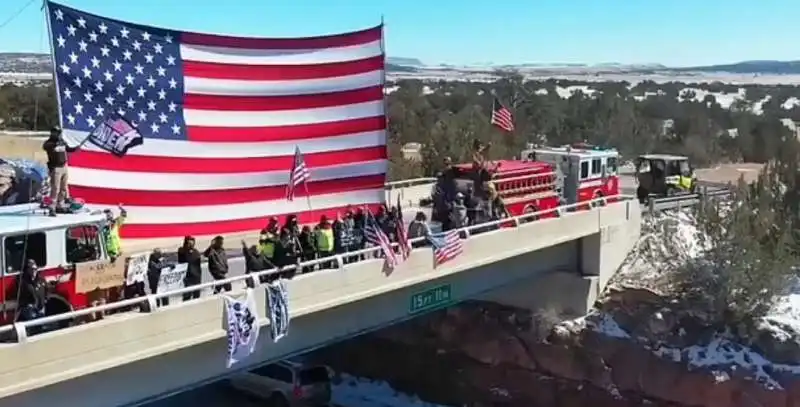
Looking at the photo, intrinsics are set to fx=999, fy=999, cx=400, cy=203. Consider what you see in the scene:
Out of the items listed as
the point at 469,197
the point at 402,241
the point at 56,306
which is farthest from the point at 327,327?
the point at 469,197

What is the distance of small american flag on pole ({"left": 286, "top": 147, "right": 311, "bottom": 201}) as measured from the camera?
63.7ft

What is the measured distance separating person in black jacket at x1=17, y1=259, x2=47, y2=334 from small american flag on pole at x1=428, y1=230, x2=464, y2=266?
994 centimetres

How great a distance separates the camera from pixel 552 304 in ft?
98.1

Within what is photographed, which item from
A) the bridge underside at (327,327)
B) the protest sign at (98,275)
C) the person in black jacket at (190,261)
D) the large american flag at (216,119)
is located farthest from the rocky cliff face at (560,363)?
the protest sign at (98,275)

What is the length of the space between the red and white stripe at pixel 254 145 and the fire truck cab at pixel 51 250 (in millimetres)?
924

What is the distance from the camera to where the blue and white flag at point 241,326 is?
57.4 feet

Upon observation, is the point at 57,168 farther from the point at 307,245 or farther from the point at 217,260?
the point at 307,245

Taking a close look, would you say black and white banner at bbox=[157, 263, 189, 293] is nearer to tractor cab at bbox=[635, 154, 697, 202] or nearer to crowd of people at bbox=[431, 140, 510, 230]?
crowd of people at bbox=[431, 140, 510, 230]

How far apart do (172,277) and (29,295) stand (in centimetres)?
288

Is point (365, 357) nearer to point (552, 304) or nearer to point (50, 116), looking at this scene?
point (552, 304)

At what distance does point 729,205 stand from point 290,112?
17.7 meters

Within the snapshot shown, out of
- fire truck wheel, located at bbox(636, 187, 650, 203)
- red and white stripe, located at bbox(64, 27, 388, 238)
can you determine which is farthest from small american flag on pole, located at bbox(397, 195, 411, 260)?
fire truck wheel, located at bbox(636, 187, 650, 203)

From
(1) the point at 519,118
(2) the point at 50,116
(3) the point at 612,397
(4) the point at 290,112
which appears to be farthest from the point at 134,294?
(1) the point at 519,118

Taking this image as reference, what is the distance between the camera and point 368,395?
30.2 metres
